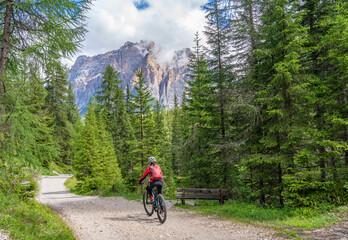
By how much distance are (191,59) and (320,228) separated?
17987 mm

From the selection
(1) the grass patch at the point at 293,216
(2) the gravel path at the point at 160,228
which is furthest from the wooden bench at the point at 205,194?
(2) the gravel path at the point at 160,228

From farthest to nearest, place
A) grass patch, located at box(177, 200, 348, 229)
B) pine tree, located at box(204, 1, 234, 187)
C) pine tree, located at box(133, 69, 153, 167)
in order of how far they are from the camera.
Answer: pine tree, located at box(133, 69, 153, 167) < pine tree, located at box(204, 1, 234, 187) < grass patch, located at box(177, 200, 348, 229)

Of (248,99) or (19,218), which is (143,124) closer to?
(248,99)

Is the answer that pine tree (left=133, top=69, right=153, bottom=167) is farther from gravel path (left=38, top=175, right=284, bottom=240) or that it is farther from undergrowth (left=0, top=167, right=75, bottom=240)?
undergrowth (left=0, top=167, right=75, bottom=240)

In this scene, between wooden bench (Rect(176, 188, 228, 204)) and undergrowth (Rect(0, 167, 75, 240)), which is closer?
undergrowth (Rect(0, 167, 75, 240))

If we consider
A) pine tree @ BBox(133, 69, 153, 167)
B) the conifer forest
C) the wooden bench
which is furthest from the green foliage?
the wooden bench

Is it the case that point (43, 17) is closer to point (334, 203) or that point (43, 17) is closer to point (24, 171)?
point (24, 171)

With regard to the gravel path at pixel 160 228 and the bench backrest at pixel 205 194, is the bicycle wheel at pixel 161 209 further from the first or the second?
the bench backrest at pixel 205 194

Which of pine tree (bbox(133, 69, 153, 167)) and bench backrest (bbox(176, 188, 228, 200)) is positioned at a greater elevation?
pine tree (bbox(133, 69, 153, 167))

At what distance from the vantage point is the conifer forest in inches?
243

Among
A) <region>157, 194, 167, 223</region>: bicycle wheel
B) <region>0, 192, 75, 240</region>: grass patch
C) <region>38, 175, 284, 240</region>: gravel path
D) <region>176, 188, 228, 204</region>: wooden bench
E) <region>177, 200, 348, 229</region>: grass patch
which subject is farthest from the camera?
<region>176, 188, 228, 204</region>: wooden bench

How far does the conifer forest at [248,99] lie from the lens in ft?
20.2

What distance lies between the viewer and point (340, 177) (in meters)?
8.23

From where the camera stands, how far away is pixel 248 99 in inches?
436
